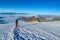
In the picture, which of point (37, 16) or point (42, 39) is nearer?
point (42, 39)

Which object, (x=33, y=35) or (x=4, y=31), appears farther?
(x=4, y=31)

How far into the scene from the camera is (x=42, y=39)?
23.5 feet

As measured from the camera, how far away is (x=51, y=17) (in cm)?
2564

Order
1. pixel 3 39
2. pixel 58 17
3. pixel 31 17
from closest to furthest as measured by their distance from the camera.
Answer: pixel 3 39 < pixel 31 17 < pixel 58 17

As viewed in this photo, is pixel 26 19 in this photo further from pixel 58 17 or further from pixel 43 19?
pixel 58 17

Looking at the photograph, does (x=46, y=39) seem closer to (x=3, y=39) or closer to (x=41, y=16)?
(x=3, y=39)

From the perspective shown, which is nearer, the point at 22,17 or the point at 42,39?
the point at 42,39

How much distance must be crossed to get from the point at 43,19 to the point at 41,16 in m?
0.70

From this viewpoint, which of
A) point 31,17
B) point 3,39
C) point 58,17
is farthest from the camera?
point 58,17

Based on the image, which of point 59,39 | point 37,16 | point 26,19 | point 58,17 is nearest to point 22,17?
point 26,19

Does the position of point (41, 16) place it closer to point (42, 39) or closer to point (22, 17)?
point (22, 17)

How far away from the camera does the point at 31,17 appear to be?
2433cm

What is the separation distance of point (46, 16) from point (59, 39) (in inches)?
751

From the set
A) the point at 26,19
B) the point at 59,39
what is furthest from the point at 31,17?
the point at 59,39
